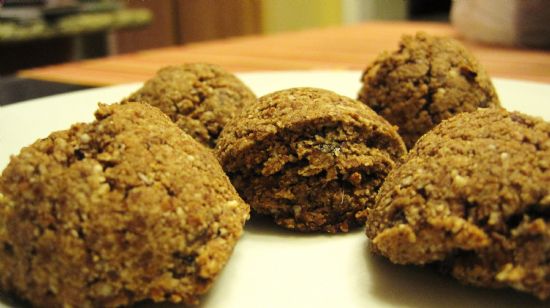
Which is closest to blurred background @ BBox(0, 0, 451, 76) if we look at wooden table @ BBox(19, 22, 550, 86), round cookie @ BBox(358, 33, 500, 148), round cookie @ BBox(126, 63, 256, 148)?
wooden table @ BBox(19, 22, 550, 86)

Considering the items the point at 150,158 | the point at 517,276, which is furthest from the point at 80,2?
the point at 517,276

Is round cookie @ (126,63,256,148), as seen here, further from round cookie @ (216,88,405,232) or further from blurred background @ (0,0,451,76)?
blurred background @ (0,0,451,76)

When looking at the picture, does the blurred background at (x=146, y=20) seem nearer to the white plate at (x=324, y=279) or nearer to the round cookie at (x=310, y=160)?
the white plate at (x=324, y=279)

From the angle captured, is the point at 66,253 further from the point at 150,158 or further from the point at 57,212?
the point at 150,158

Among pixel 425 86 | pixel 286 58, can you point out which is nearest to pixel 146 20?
pixel 286 58

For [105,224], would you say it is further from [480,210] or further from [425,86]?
[425,86]

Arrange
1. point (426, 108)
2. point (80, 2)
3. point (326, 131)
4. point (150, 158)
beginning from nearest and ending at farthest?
1. point (150, 158)
2. point (326, 131)
3. point (426, 108)
4. point (80, 2)
